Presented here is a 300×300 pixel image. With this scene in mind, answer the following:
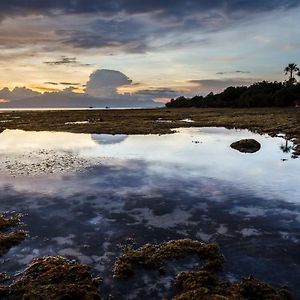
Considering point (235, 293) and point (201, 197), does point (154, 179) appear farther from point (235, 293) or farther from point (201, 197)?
point (235, 293)

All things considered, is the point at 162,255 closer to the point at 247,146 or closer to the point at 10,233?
the point at 10,233

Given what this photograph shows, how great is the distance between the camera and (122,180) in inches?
1022

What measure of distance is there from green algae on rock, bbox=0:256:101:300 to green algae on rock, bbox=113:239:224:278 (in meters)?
1.16

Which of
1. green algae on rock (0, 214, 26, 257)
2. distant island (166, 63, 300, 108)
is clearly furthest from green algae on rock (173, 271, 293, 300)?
distant island (166, 63, 300, 108)

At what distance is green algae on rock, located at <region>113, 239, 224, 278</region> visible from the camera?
12.5 meters

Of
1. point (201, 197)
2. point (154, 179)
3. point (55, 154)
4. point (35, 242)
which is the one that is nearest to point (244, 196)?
point (201, 197)

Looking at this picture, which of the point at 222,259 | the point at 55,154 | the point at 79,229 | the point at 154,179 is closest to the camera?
the point at 222,259

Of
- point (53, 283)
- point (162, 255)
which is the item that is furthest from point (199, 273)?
point (53, 283)

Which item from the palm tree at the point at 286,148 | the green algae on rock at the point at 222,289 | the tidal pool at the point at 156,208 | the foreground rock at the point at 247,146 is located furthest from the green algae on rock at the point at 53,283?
the palm tree at the point at 286,148

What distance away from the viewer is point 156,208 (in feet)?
63.6

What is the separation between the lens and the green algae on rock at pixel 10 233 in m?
14.6

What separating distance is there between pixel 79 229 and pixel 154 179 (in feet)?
33.8

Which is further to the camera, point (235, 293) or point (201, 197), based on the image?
point (201, 197)

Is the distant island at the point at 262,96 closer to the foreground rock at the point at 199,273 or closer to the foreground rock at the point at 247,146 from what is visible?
the foreground rock at the point at 247,146
